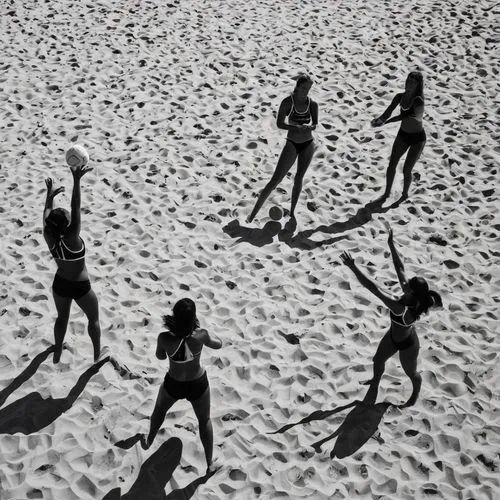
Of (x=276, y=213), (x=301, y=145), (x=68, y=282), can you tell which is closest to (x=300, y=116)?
(x=301, y=145)

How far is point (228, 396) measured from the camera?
5.39 m

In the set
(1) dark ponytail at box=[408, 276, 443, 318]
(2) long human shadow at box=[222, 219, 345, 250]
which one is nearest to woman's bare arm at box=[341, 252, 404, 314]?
(1) dark ponytail at box=[408, 276, 443, 318]

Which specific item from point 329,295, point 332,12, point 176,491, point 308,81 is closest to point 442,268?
point 329,295

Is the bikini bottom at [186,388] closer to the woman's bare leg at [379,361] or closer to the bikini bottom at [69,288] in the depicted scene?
the bikini bottom at [69,288]

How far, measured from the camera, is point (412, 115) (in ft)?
23.4

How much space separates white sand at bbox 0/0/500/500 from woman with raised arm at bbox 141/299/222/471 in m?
0.51

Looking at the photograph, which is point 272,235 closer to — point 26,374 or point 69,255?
point 69,255

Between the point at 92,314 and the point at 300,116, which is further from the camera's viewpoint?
the point at 300,116

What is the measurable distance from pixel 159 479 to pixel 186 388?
→ 85 centimetres

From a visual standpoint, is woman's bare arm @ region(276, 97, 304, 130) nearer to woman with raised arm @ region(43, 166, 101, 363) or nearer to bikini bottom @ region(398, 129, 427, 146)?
bikini bottom @ region(398, 129, 427, 146)

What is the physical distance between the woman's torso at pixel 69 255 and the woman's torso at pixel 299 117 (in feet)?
9.52

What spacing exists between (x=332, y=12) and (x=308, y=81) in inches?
224

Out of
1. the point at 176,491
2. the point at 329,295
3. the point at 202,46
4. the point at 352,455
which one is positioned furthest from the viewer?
the point at 202,46

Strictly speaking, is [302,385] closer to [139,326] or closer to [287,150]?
[139,326]
